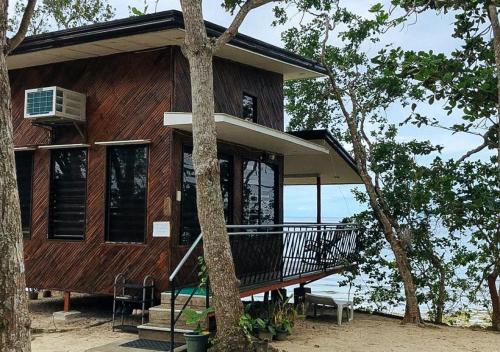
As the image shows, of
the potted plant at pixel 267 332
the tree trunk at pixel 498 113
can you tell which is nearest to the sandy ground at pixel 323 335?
the potted plant at pixel 267 332

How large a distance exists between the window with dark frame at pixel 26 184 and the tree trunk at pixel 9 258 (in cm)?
A: 593

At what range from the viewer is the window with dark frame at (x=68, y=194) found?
29.1ft

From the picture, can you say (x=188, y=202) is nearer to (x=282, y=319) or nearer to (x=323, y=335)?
(x=282, y=319)

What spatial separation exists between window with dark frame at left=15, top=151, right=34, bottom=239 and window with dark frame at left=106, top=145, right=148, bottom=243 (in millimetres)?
1591

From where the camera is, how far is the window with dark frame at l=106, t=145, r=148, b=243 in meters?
8.41

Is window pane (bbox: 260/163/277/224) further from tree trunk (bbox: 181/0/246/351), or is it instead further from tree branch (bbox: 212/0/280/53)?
tree trunk (bbox: 181/0/246/351)

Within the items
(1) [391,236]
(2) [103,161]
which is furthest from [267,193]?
(2) [103,161]

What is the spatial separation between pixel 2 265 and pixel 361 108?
387 inches

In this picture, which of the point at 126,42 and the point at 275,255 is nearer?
the point at 126,42

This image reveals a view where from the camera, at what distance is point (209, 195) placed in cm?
623

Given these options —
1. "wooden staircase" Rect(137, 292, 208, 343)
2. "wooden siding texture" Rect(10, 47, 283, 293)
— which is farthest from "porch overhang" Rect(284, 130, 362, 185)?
"wooden staircase" Rect(137, 292, 208, 343)

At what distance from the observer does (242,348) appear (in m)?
6.09

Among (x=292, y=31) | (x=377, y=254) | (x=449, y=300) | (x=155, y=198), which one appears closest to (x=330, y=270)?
(x=377, y=254)

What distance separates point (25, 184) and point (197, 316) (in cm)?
456
